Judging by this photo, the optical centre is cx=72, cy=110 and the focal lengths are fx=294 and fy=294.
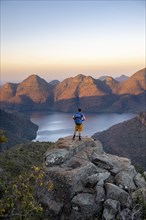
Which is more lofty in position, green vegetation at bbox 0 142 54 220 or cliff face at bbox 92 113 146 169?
green vegetation at bbox 0 142 54 220

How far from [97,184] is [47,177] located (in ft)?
11.4

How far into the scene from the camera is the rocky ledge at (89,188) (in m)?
18.0

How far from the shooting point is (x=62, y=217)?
18234 millimetres

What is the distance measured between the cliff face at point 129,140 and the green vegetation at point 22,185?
82.3m

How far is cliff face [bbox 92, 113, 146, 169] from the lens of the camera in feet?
407

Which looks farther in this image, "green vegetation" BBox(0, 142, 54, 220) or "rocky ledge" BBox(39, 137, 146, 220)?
"rocky ledge" BBox(39, 137, 146, 220)

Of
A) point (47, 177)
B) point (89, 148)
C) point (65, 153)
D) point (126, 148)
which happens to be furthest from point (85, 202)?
point (126, 148)

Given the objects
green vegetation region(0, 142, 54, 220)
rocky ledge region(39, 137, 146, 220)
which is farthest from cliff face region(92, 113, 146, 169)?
rocky ledge region(39, 137, 146, 220)

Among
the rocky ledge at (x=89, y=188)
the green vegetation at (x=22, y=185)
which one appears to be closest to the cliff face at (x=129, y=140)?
the green vegetation at (x=22, y=185)

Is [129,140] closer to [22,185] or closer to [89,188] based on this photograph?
[89,188]

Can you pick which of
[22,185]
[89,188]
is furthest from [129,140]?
[22,185]

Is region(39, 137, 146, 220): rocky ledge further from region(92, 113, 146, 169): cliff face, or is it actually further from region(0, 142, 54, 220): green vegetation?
region(92, 113, 146, 169): cliff face

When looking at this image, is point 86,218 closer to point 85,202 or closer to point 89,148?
point 85,202

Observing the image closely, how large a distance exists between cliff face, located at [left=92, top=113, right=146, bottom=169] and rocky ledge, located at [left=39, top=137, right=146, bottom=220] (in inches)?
3542
